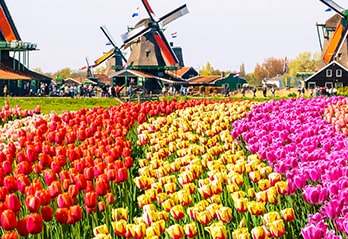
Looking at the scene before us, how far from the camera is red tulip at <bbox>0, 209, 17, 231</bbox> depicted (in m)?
3.73

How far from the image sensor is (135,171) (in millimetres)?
6766

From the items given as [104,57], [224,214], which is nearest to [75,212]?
[224,214]

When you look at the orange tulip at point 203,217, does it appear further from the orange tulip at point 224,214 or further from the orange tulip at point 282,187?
the orange tulip at point 282,187

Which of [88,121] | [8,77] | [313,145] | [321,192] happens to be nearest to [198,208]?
[321,192]

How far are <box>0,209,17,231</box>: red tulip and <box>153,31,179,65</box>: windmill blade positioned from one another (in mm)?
54896

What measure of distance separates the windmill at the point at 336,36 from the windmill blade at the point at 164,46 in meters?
14.7

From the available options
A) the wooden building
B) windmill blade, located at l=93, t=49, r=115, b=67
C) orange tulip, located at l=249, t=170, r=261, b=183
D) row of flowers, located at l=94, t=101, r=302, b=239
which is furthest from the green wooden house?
orange tulip, located at l=249, t=170, r=261, b=183

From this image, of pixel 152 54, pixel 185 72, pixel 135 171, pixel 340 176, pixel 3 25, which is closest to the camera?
pixel 340 176

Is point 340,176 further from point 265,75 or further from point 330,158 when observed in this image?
point 265,75

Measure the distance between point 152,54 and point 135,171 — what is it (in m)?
51.8

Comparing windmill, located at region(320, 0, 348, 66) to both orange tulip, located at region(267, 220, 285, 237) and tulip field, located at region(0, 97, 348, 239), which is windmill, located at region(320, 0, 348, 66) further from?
orange tulip, located at region(267, 220, 285, 237)

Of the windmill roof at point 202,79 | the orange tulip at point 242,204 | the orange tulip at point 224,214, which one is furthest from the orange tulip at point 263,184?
the windmill roof at point 202,79

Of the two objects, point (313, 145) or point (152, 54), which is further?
point (152, 54)

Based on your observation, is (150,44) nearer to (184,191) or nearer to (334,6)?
(334,6)
